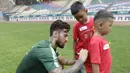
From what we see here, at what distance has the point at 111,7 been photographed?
92.8 ft

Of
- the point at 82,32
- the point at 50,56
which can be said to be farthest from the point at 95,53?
the point at 82,32

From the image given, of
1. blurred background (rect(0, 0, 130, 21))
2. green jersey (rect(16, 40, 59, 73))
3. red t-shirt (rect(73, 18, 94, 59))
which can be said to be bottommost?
blurred background (rect(0, 0, 130, 21))

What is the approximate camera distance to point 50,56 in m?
2.36

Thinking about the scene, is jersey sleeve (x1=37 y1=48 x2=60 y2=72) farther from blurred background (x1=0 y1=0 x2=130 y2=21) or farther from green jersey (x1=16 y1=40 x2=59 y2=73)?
blurred background (x1=0 y1=0 x2=130 y2=21)

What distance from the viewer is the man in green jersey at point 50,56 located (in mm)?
2363

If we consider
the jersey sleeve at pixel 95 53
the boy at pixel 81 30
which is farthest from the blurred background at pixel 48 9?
the jersey sleeve at pixel 95 53

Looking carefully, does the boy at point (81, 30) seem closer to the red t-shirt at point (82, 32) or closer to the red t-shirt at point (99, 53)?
the red t-shirt at point (82, 32)

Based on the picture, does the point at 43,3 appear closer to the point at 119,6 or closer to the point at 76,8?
the point at 119,6

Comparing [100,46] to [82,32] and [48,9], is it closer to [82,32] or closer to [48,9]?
[82,32]

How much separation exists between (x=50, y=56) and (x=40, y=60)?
0.13 meters

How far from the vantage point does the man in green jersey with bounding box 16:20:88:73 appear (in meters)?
2.36

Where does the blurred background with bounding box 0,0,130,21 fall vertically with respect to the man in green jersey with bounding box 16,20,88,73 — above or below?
below

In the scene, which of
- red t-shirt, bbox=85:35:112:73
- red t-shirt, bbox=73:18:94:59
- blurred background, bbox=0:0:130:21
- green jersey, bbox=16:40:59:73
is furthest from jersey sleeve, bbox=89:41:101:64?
blurred background, bbox=0:0:130:21

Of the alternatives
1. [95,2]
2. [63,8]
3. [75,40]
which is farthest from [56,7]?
[75,40]
